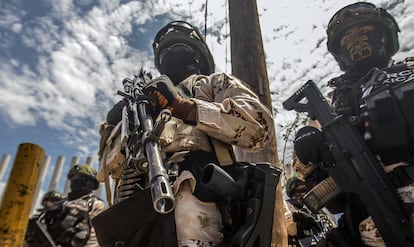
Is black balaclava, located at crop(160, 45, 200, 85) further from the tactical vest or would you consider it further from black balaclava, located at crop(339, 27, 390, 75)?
the tactical vest

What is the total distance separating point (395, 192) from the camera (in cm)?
191

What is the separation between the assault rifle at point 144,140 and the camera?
3.51 ft

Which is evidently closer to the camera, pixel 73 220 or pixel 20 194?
pixel 20 194

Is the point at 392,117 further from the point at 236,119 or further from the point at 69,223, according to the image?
the point at 69,223

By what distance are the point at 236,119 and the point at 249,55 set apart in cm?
157

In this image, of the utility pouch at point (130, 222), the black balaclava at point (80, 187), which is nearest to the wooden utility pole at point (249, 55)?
the utility pouch at point (130, 222)

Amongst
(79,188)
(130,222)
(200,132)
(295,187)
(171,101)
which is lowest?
(130,222)

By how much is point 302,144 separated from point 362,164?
0.44m

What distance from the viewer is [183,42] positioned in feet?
7.54

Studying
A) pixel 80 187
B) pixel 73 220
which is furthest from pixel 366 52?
pixel 80 187

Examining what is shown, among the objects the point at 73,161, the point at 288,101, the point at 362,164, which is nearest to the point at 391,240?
the point at 362,164

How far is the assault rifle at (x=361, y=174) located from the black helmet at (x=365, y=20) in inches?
31.1

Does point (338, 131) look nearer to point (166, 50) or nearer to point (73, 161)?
point (166, 50)

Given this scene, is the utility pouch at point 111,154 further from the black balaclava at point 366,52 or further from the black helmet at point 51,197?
the black helmet at point 51,197
